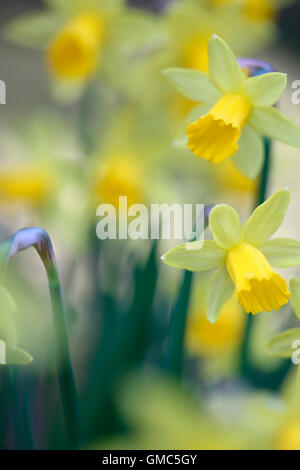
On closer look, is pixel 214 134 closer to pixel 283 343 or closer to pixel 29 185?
pixel 283 343

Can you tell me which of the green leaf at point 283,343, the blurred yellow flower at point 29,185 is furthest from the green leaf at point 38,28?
the green leaf at point 283,343

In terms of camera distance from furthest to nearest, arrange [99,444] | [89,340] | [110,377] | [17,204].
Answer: [17,204] < [89,340] < [110,377] < [99,444]

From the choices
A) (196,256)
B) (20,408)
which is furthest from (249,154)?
(20,408)

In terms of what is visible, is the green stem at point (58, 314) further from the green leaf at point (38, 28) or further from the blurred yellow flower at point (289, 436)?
the green leaf at point (38, 28)

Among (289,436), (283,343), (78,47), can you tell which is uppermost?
(78,47)

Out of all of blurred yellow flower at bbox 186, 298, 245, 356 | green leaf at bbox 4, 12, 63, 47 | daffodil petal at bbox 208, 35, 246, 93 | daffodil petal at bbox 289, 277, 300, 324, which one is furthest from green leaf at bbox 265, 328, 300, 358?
green leaf at bbox 4, 12, 63, 47

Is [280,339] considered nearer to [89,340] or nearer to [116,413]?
[116,413]

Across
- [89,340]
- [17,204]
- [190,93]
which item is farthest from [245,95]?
[17,204]
